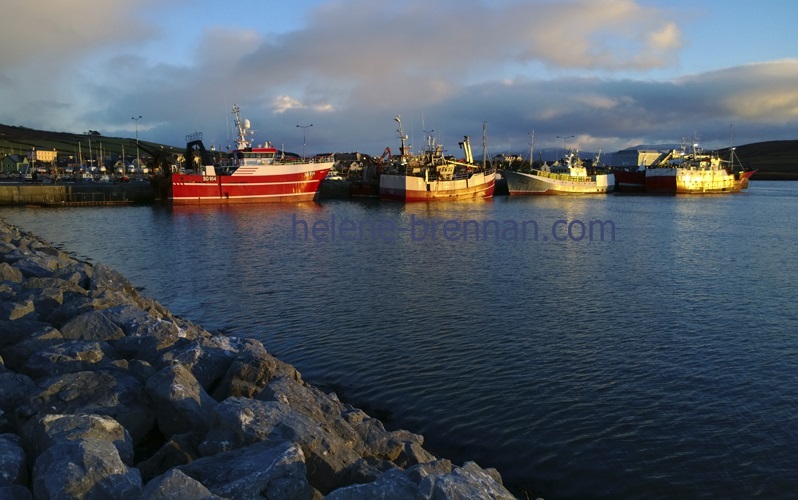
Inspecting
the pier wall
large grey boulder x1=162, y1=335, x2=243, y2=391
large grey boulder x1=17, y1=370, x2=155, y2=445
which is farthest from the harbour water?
the pier wall

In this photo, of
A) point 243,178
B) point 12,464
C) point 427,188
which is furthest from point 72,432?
point 427,188

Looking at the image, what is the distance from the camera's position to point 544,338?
14.5m

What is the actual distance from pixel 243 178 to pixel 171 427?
62.1m

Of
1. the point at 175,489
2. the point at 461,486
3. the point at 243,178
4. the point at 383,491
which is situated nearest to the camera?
the point at 175,489

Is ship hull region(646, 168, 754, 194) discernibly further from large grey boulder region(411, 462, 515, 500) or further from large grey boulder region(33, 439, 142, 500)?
large grey boulder region(33, 439, 142, 500)

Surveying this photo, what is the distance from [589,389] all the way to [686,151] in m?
116

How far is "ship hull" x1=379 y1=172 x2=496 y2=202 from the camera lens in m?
72.7

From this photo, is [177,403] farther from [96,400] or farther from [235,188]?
[235,188]

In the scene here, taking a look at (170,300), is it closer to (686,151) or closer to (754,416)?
(754,416)

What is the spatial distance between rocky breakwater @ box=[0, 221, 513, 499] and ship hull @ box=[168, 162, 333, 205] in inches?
2252

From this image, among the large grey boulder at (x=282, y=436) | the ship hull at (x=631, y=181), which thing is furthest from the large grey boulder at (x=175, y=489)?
the ship hull at (x=631, y=181)

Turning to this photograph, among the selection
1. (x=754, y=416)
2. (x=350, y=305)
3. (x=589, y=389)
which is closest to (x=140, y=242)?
(x=350, y=305)

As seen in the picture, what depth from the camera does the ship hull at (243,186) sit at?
64.3 m

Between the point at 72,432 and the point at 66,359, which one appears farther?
the point at 66,359
